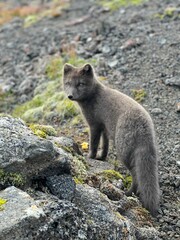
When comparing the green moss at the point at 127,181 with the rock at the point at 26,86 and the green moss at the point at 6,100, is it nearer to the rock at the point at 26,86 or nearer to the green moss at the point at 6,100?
the green moss at the point at 6,100

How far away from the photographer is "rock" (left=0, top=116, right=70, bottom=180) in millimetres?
6430

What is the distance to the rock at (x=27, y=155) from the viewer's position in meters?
6.43

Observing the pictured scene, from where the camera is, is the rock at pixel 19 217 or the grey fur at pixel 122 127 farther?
the grey fur at pixel 122 127

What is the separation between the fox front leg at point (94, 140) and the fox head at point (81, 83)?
74 centimetres

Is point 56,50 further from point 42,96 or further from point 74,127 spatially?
point 74,127

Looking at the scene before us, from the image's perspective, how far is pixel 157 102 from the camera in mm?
11562

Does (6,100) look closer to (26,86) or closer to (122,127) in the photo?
(26,86)

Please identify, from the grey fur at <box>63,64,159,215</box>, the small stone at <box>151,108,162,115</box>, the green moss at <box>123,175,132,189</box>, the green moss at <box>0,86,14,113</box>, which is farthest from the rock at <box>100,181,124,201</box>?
the green moss at <box>0,86,14,113</box>

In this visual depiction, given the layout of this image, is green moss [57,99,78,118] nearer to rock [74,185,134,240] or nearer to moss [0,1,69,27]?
rock [74,185,134,240]

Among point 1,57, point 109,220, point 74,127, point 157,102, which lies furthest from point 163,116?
point 1,57

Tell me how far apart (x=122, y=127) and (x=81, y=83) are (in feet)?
6.27

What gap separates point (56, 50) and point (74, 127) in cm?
597

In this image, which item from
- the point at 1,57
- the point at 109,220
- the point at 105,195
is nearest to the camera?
the point at 109,220

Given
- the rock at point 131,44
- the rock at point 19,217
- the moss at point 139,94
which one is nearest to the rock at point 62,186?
the rock at point 19,217
